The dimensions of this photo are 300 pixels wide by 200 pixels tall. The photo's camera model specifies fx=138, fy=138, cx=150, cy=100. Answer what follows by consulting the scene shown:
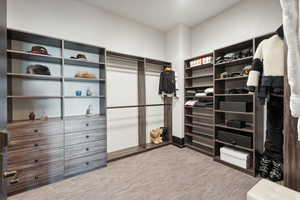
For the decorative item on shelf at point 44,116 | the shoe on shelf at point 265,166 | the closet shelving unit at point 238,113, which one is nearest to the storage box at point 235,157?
the closet shelving unit at point 238,113

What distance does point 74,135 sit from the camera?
2.08 m

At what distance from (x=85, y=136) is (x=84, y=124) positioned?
19 centimetres

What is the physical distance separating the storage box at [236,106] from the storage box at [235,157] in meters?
0.69

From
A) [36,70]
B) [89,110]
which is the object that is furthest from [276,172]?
[36,70]

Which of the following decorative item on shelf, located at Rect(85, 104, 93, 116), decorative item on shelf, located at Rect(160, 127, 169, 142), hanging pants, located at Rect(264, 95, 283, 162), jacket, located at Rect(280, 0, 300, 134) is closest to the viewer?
jacket, located at Rect(280, 0, 300, 134)

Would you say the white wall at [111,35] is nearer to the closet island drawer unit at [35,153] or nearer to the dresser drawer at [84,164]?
the dresser drawer at [84,164]

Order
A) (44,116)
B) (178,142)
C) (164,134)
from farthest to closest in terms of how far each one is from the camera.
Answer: (164,134), (178,142), (44,116)

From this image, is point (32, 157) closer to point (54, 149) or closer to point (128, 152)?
point (54, 149)

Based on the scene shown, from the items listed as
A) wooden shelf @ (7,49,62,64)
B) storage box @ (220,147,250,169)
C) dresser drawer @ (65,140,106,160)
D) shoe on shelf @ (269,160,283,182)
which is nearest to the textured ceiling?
wooden shelf @ (7,49,62,64)

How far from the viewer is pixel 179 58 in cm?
332

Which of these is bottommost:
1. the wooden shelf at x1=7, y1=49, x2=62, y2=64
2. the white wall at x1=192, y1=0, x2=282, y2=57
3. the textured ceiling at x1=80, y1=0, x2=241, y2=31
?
the wooden shelf at x1=7, y1=49, x2=62, y2=64

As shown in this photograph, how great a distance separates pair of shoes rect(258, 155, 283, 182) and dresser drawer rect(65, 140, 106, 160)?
2461 millimetres

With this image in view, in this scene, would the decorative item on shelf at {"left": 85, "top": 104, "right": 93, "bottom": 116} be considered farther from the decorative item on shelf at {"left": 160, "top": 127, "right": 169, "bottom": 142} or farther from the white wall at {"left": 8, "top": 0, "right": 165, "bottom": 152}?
the decorative item on shelf at {"left": 160, "top": 127, "right": 169, "bottom": 142}

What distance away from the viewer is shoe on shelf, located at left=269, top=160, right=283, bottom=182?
1.88 metres
